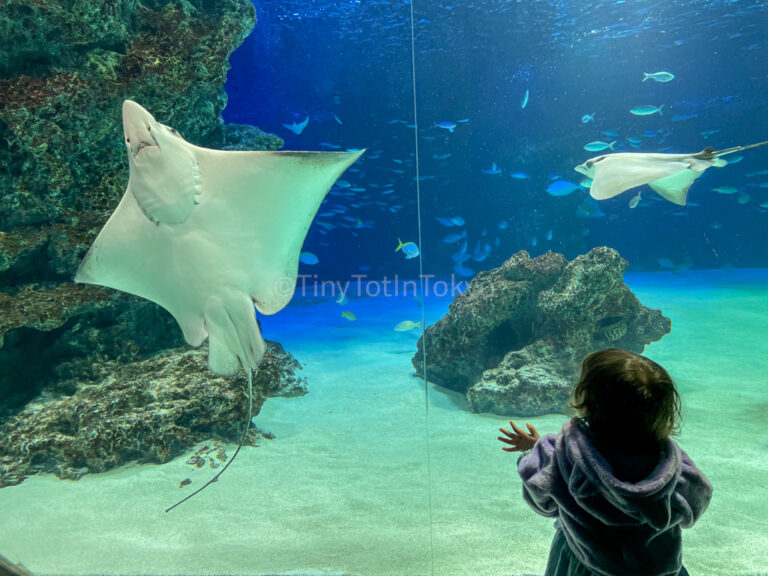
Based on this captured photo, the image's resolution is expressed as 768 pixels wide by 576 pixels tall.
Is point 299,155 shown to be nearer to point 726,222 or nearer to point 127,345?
point 127,345

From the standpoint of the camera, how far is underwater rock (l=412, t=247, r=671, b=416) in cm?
438

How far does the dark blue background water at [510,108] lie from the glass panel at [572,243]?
0.28 feet

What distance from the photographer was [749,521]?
2250 mm

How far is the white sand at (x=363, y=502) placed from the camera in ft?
6.63

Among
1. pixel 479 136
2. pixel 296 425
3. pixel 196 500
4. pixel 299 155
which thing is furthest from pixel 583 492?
pixel 479 136

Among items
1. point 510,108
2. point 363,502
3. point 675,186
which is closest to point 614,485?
point 363,502

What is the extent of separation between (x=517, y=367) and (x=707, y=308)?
6024 millimetres

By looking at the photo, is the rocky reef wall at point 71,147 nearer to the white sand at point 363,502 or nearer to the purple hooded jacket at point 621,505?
the white sand at point 363,502

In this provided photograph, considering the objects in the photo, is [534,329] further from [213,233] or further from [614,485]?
[614,485]

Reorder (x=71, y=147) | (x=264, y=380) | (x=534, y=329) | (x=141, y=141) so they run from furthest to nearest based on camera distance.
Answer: (x=534, y=329) → (x=264, y=380) → (x=71, y=147) → (x=141, y=141)

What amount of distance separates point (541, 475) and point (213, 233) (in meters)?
1.74

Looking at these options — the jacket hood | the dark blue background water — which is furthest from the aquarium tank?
the dark blue background water

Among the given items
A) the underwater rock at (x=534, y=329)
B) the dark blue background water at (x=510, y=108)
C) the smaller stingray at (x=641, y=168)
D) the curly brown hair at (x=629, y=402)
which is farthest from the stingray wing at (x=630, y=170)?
the dark blue background water at (x=510, y=108)

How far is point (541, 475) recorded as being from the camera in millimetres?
1049
